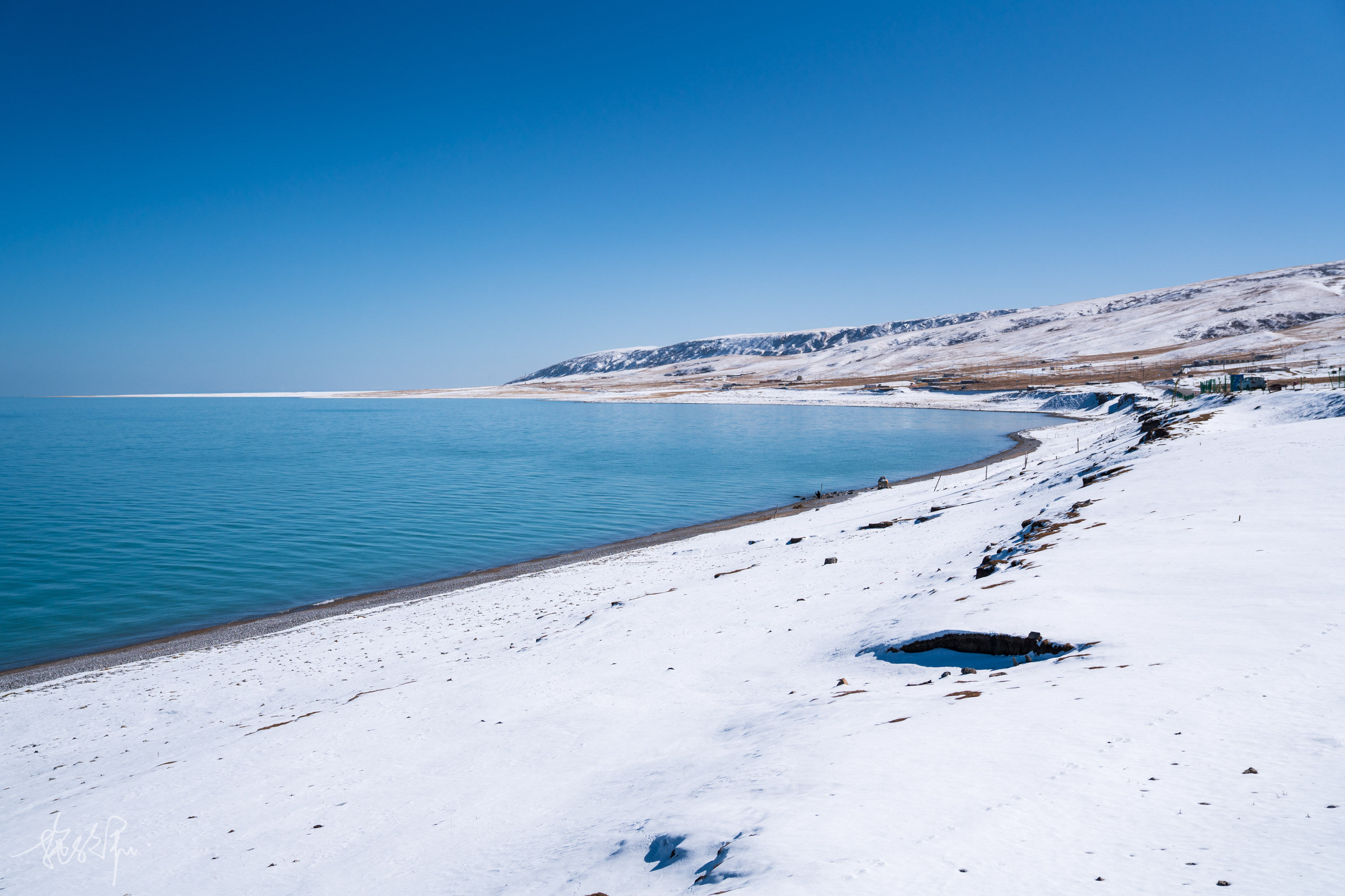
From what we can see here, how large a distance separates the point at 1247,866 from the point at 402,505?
118 ft

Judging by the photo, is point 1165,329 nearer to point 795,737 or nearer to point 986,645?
point 986,645

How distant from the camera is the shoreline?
16.0m

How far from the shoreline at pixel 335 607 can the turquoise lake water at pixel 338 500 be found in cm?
68

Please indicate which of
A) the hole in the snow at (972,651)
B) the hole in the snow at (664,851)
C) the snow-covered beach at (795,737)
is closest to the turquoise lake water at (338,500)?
the snow-covered beach at (795,737)

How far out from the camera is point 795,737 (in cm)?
648

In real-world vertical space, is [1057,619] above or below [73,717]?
above

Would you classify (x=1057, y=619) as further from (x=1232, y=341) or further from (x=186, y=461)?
(x=1232, y=341)

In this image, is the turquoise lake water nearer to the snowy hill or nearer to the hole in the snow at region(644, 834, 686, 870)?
the hole in the snow at region(644, 834, 686, 870)

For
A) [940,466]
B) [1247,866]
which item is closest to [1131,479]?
[1247,866]

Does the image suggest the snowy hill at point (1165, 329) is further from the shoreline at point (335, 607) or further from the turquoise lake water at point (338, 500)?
the shoreline at point (335, 607)

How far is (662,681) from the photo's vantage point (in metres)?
9.59
